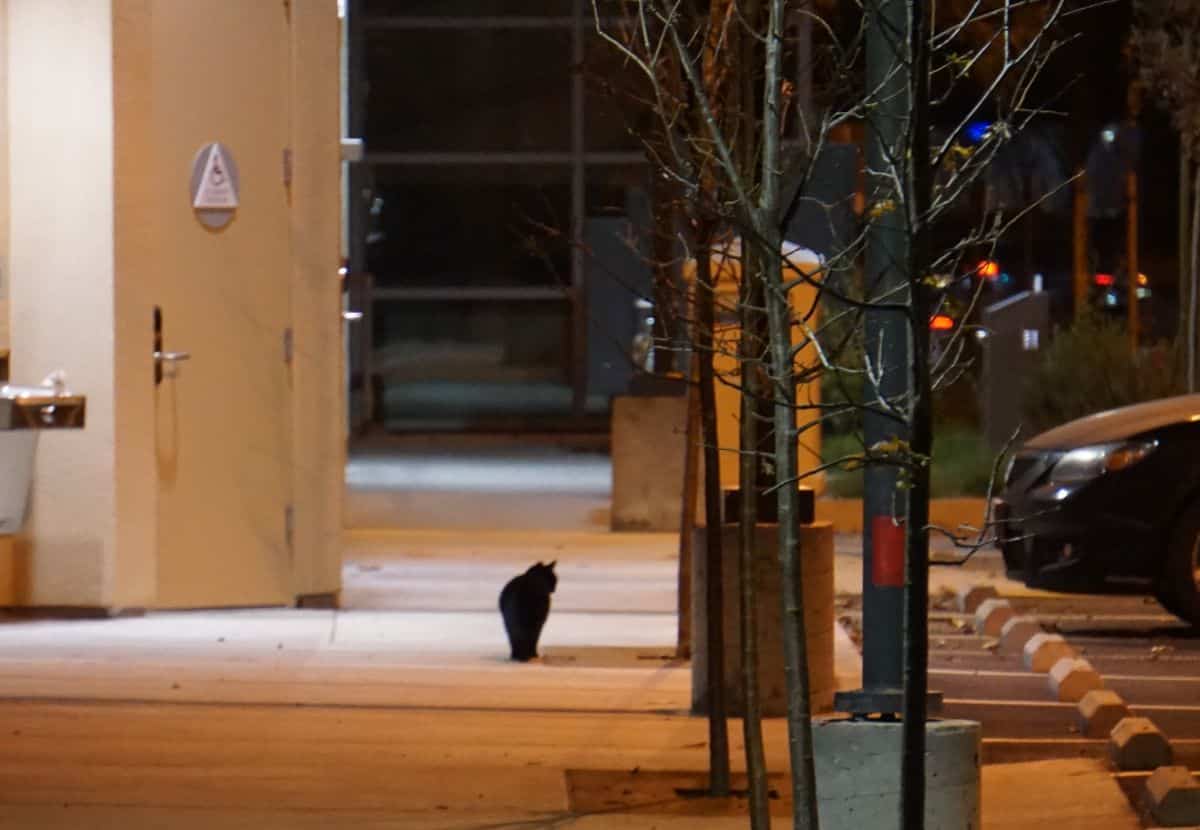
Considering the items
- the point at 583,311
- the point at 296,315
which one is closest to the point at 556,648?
the point at 296,315

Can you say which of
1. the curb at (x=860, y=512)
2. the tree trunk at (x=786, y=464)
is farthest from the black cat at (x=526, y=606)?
the curb at (x=860, y=512)

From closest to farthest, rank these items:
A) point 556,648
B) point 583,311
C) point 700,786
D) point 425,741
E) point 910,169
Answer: point 910,169 → point 700,786 → point 425,741 → point 556,648 → point 583,311

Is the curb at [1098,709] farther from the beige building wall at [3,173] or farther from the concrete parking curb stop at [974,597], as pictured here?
the beige building wall at [3,173]

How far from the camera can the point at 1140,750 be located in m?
7.39

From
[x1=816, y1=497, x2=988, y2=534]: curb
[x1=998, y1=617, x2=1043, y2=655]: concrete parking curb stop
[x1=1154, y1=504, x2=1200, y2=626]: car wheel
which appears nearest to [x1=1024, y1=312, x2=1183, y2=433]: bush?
[x1=816, y1=497, x2=988, y2=534]: curb

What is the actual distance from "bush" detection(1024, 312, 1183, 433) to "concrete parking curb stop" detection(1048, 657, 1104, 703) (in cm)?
774

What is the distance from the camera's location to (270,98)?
35.7 ft

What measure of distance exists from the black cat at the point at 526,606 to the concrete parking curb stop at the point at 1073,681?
227cm

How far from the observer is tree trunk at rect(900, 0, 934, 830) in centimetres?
427

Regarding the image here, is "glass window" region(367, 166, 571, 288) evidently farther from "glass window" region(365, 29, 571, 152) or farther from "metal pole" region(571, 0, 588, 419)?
"metal pole" region(571, 0, 588, 419)

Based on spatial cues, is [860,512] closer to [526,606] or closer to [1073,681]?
[526,606]

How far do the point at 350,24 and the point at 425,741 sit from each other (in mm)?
20106

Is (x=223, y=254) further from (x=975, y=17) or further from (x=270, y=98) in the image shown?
(x=975, y=17)

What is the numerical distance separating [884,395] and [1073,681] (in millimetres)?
3701
